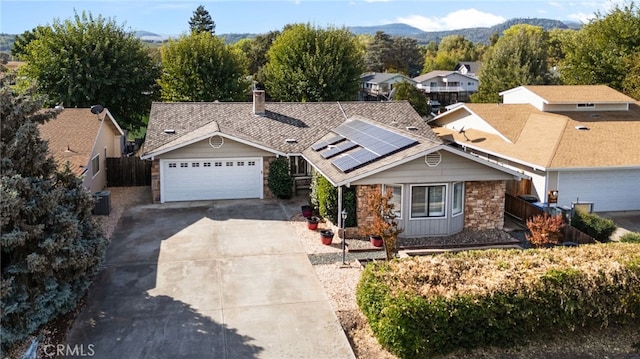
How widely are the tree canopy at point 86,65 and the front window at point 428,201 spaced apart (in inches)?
Answer: 861

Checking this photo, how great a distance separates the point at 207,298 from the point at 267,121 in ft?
44.7

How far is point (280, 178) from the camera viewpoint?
21859mm

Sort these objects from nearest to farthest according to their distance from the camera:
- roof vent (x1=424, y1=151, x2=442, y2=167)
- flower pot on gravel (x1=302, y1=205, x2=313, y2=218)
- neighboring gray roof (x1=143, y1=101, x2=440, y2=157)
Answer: roof vent (x1=424, y1=151, x2=442, y2=167)
flower pot on gravel (x1=302, y1=205, x2=313, y2=218)
neighboring gray roof (x1=143, y1=101, x2=440, y2=157)

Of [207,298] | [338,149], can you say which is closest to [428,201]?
[338,149]

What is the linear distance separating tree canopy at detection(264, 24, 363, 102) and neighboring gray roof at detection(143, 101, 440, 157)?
11417mm

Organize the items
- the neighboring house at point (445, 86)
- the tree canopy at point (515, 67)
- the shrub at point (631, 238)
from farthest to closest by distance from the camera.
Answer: the neighboring house at point (445, 86) < the tree canopy at point (515, 67) < the shrub at point (631, 238)

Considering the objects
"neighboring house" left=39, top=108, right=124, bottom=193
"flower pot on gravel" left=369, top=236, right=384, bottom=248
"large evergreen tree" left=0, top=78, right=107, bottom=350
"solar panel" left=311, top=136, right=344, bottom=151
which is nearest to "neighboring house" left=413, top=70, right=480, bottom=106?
"solar panel" left=311, top=136, right=344, bottom=151

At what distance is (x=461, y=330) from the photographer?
9844 millimetres

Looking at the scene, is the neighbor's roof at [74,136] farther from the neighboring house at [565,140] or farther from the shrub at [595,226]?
the shrub at [595,226]

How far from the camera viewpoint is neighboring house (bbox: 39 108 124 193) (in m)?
19.5

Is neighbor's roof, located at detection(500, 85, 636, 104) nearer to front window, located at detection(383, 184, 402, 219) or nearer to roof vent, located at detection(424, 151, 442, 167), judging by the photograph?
roof vent, located at detection(424, 151, 442, 167)

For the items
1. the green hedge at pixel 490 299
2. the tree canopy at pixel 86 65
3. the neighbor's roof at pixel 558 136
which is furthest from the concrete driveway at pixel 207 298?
the tree canopy at pixel 86 65

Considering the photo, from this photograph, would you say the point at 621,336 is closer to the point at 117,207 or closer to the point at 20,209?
the point at 20,209

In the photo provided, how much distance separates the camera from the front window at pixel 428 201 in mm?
16922
